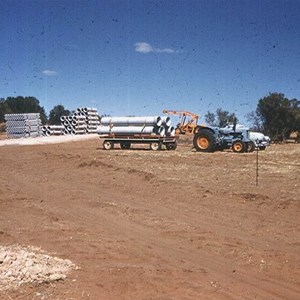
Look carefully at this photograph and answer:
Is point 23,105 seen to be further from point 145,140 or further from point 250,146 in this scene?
point 250,146

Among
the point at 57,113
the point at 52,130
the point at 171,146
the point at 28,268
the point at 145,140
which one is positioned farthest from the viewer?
the point at 57,113

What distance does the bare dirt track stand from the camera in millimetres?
5141

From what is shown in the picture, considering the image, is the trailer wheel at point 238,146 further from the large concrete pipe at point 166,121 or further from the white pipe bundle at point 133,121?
the white pipe bundle at point 133,121

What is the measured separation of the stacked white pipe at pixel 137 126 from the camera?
78.0 feet

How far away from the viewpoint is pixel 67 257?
598 centimetres

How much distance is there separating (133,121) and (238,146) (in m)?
6.31

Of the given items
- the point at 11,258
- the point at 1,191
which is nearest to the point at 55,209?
the point at 1,191

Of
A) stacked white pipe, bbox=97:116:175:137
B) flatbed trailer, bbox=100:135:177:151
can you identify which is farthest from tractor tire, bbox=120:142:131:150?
stacked white pipe, bbox=97:116:175:137

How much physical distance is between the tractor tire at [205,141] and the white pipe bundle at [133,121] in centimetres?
249

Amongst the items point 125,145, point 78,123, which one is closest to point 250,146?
point 125,145

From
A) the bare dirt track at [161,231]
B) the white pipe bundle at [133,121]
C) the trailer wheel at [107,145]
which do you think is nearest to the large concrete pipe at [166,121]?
the white pipe bundle at [133,121]

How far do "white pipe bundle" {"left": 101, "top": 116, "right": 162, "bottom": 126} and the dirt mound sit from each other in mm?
18191

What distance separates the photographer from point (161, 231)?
7.39 meters

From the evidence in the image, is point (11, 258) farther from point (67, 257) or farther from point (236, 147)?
point (236, 147)
